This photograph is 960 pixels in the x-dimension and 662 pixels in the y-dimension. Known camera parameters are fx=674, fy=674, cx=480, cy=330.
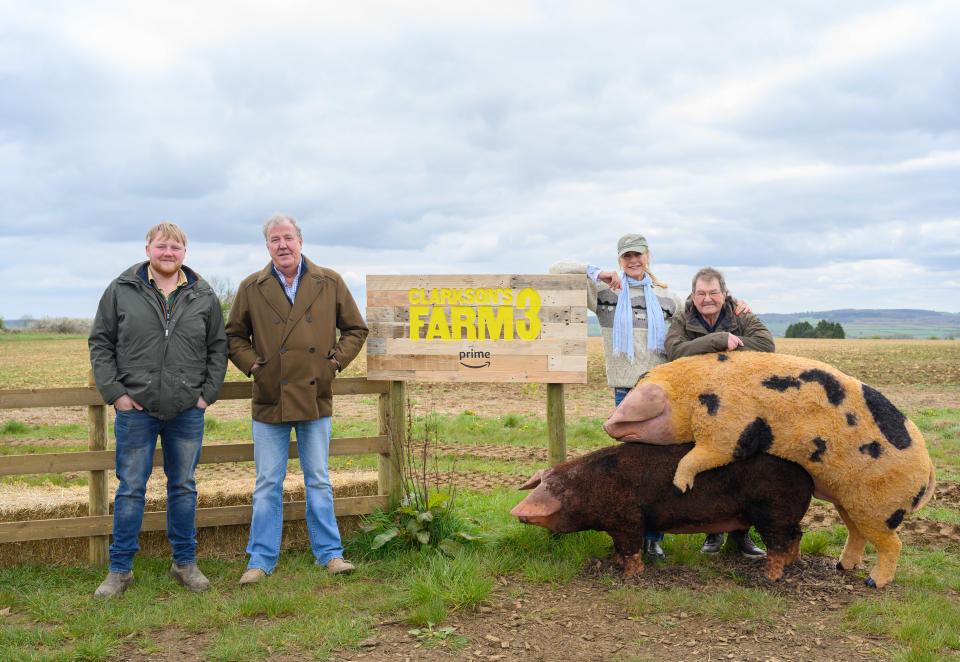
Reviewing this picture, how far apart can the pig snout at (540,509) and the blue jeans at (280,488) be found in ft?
4.86

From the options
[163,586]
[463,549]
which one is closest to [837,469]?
[463,549]

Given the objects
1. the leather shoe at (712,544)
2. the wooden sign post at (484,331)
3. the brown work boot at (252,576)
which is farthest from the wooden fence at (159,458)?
the leather shoe at (712,544)

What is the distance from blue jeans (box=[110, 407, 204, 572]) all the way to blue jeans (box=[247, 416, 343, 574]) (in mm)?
471

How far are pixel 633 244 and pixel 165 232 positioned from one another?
3.53 meters

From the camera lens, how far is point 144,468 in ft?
15.8

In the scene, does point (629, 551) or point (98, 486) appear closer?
point (629, 551)

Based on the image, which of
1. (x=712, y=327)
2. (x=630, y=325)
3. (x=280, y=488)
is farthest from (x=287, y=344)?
(x=712, y=327)

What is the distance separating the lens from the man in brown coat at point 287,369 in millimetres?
5012

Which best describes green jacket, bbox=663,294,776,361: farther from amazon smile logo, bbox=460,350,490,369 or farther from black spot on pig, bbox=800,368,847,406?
amazon smile logo, bbox=460,350,490,369

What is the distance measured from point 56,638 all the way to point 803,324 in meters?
79.8

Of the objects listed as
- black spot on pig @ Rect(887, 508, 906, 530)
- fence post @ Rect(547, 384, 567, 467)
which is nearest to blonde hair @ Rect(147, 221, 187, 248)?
fence post @ Rect(547, 384, 567, 467)

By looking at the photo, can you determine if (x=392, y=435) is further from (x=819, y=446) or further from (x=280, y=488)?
(x=819, y=446)

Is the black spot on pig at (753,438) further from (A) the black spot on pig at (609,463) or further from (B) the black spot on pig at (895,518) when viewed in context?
(B) the black spot on pig at (895,518)

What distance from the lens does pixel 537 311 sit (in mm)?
5699
